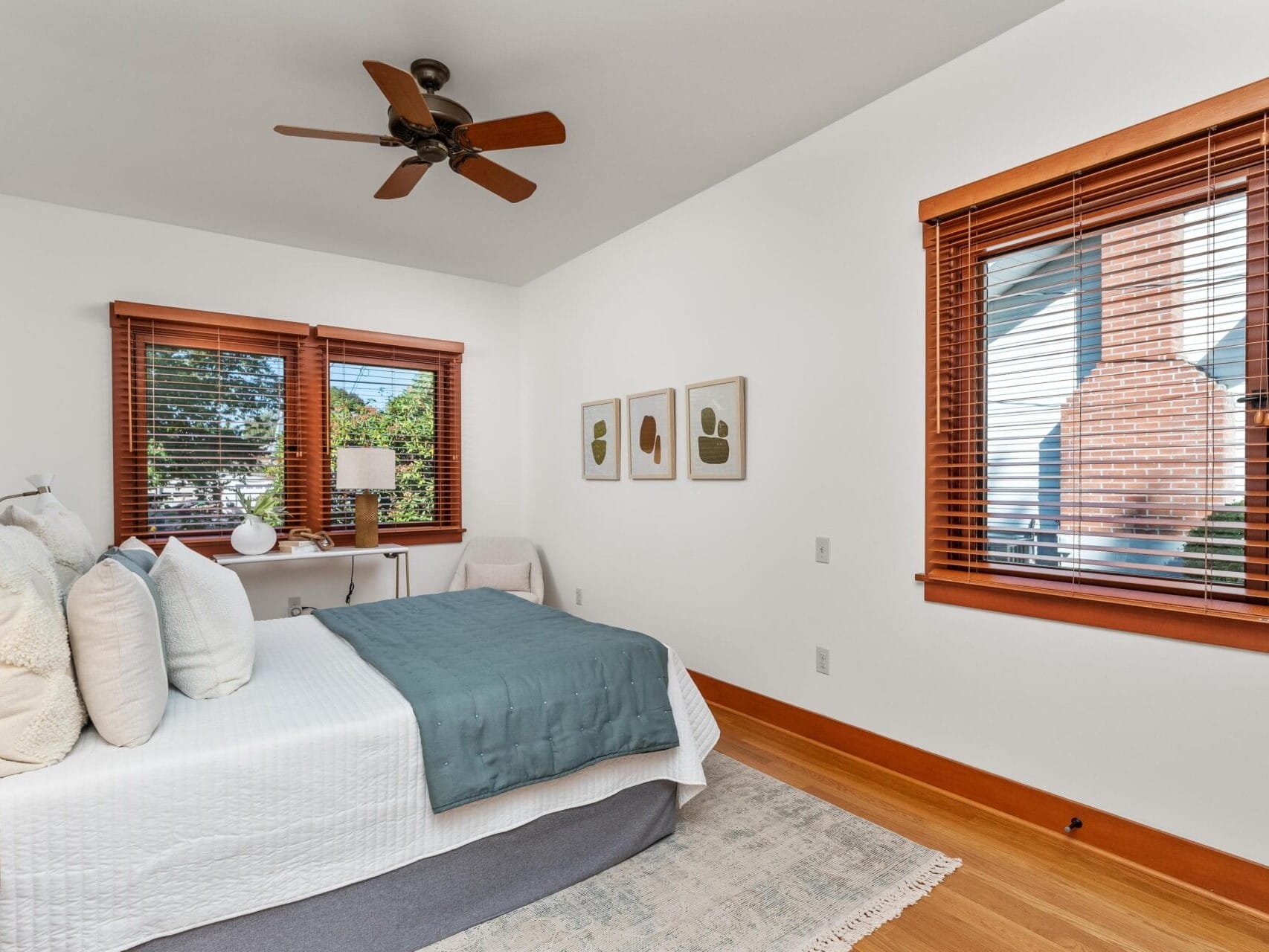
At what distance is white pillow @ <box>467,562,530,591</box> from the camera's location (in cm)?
466

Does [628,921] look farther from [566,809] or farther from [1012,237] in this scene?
[1012,237]

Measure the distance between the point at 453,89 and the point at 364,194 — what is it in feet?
3.93

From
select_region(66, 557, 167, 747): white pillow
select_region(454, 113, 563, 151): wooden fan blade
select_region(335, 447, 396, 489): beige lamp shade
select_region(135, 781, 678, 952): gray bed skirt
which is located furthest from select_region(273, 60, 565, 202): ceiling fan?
select_region(135, 781, 678, 952): gray bed skirt

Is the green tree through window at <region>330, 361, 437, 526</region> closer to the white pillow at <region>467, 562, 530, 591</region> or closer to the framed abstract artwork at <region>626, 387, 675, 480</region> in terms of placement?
the white pillow at <region>467, 562, 530, 591</region>

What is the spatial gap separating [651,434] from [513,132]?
198 centimetres

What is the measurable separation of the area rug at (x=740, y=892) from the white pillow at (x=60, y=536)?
1.54 m

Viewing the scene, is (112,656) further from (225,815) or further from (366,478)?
(366,478)

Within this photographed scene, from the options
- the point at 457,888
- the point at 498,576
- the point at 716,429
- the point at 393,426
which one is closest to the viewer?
the point at 457,888

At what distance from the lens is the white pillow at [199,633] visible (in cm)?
182

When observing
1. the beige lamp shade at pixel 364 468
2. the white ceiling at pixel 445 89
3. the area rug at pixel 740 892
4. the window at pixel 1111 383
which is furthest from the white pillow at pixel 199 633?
the window at pixel 1111 383

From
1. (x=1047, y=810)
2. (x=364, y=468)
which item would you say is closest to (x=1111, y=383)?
(x=1047, y=810)

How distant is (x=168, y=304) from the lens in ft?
13.0

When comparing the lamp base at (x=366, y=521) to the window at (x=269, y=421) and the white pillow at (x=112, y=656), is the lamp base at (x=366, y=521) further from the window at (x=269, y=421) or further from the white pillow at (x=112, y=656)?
the white pillow at (x=112, y=656)

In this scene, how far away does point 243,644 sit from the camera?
6.41ft
